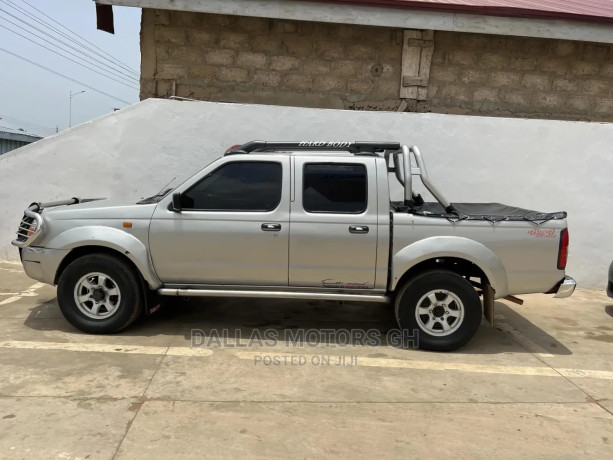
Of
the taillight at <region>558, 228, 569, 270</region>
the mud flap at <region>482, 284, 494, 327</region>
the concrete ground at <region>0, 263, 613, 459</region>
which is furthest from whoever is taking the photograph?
the mud flap at <region>482, 284, 494, 327</region>

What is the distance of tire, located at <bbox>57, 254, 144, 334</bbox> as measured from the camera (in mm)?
4805

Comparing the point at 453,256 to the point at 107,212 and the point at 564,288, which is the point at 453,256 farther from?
the point at 107,212

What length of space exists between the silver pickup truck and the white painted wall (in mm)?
2913

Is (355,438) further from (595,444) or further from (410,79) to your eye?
(410,79)

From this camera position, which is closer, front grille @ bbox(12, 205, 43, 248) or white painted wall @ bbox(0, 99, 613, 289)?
front grille @ bbox(12, 205, 43, 248)

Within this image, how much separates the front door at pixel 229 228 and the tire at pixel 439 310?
1.22 m

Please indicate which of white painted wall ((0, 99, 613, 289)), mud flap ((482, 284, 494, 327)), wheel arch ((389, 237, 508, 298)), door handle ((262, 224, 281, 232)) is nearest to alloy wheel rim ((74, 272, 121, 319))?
door handle ((262, 224, 281, 232))

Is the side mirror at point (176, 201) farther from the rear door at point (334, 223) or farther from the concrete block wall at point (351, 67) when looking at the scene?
the concrete block wall at point (351, 67)

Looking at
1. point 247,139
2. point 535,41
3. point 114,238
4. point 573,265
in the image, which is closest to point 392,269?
point 114,238

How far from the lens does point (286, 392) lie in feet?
12.7

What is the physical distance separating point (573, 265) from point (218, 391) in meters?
6.22

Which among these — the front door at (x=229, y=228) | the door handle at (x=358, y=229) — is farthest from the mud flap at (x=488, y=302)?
the front door at (x=229, y=228)

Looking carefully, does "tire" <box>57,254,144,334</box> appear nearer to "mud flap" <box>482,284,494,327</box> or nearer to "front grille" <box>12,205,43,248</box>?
"front grille" <box>12,205,43,248</box>

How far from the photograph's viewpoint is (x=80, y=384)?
3865mm
